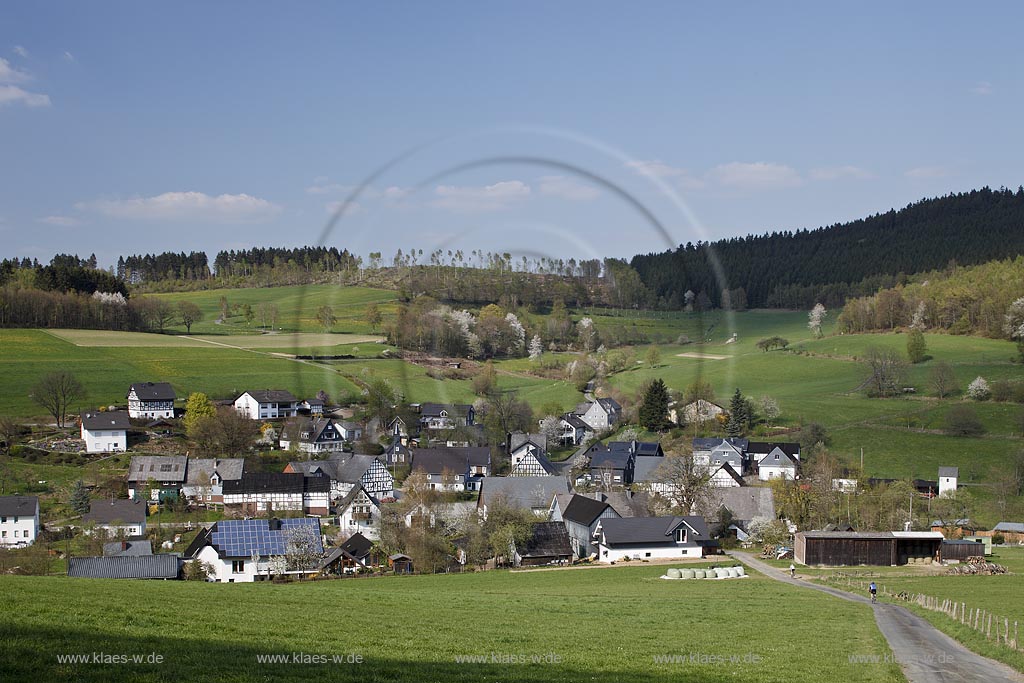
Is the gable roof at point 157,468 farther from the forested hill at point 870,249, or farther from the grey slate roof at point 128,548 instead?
the forested hill at point 870,249

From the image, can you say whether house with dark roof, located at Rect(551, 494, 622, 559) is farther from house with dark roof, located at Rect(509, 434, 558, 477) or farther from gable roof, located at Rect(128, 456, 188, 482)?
gable roof, located at Rect(128, 456, 188, 482)

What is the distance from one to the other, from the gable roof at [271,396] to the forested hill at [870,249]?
5744cm

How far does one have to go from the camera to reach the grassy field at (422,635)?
1025 cm

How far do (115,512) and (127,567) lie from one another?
12.8 meters

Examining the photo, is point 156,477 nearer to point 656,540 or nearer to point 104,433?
point 104,433

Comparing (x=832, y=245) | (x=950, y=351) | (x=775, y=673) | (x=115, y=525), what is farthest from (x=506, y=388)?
(x=832, y=245)

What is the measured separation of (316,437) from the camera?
63438 millimetres

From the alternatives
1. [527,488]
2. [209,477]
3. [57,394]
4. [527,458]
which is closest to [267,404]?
A: [57,394]

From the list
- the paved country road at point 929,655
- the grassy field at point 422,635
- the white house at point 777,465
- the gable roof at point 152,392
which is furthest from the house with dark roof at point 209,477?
the paved country road at point 929,655

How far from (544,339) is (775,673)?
27146 mm

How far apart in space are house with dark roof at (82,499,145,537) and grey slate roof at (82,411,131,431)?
16.5 meters

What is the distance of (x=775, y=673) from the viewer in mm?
13359

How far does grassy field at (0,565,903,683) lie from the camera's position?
1025 centimetres

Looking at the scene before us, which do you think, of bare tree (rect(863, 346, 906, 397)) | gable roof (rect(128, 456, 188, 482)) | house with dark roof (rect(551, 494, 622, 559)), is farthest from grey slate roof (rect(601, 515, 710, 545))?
bare tree (rect(863, 346, 906, 397))
